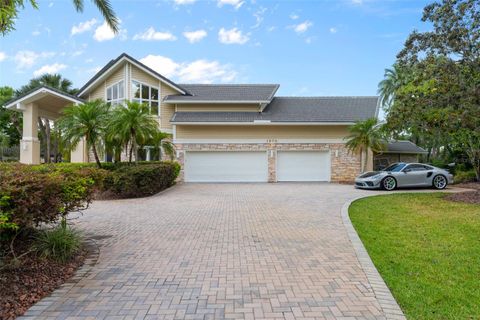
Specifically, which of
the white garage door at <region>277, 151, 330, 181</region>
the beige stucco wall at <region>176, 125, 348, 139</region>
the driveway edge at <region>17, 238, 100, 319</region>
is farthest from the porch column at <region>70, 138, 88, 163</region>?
the driveway edge at <region>17, 238, 100, 319</region>

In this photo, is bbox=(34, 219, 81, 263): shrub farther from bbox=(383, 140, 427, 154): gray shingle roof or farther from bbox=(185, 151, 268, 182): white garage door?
bbox=(383, 140, 427, 154): gray shingle roof

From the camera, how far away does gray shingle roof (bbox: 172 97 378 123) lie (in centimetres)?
2159

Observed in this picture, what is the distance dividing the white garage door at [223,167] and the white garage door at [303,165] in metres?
1.22

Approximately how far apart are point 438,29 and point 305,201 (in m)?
7.87

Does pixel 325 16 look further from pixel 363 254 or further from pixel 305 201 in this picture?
pixel 363 254

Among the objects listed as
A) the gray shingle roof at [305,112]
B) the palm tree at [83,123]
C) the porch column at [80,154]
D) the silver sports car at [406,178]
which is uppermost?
the gray shingle roof at [305,112]

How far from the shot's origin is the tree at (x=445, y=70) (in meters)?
11.4

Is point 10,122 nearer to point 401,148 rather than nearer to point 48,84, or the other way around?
point 48,84

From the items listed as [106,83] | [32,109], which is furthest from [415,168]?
[32,109]

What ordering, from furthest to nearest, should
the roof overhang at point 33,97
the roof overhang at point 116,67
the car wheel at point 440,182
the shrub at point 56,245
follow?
the roof overhang at point 116,67
the roof overhang at point 33,97
the car wheel at point 440,182
the shrub at point 56,245

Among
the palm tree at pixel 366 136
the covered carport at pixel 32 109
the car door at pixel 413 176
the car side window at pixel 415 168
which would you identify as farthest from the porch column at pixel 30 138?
the car side window at pixel 415 168

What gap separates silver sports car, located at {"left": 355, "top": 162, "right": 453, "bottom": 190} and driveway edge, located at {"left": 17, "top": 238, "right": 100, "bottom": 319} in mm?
14042

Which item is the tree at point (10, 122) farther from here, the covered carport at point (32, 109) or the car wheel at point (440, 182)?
the car wheel at point (440, 182)

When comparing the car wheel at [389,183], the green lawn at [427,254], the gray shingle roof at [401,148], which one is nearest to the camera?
the green lawn at [427,254]
